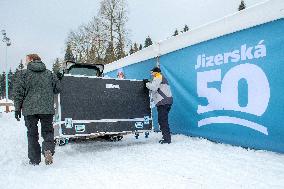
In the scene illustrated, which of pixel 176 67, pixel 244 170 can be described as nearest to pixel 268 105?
pixel 244 170

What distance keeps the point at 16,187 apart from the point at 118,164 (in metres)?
1.64

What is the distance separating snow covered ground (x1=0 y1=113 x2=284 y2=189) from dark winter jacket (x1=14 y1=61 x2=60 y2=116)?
0.91 meters

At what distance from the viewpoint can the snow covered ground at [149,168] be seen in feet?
13.2

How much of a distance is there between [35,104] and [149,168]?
2.08 meters

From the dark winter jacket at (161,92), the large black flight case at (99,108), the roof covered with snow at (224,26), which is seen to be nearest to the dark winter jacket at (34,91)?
the large black flight case at (99,108)

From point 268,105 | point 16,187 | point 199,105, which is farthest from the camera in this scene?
point 199,105

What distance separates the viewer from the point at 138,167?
489 centimetres

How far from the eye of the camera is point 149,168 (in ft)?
15.8

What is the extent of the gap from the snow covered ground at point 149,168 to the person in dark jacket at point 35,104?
0.90 feet

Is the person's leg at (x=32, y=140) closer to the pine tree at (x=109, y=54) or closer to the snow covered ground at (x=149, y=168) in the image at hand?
the snow covered ground at (x=149, y=168)

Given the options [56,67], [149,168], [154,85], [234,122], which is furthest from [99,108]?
[56,67]

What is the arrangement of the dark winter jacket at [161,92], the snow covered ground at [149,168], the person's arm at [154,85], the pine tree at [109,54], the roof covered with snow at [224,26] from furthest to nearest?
1. the pine tree at [109,54]
2. the dark winter jacket at [161,92]
3. the person's arm at [154,85]
4. the roof covered with snow at [224,26]
5. the snow covered ground at [149,168]

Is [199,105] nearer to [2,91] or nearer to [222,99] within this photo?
[222,99]

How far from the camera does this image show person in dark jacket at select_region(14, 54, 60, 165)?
524 centimetres
